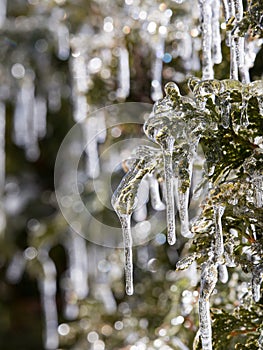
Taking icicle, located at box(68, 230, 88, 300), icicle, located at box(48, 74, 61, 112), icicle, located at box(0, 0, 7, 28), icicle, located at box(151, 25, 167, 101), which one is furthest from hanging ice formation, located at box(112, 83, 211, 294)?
icicle, located at box(0, 0, 7, 28)

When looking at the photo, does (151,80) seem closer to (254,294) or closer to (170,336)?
(170,336)

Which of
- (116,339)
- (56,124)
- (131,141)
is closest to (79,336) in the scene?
(116,339)

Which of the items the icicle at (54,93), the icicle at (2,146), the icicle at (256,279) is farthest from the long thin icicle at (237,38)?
the icicle at (2,146)

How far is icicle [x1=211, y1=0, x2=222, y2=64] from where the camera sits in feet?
4.11

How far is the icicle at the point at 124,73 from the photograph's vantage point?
204 cm

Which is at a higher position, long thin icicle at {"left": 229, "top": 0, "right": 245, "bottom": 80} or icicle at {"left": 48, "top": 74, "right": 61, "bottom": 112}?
icicle at {"left": 48, "top": 74, "right": 61, "bottom": 112}

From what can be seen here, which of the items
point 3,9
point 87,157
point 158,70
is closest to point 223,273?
point 158,70

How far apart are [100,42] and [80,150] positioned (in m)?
1.22

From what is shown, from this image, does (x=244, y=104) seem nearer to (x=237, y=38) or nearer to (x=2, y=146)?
(x=237, y=38)

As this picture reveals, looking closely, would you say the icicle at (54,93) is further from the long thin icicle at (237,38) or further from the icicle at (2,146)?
the long thin icicle at (237,38)

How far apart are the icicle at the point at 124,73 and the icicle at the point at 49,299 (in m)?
1.36

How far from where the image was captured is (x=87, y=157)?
313cm

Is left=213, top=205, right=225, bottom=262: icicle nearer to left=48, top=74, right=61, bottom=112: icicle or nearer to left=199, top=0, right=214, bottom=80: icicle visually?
left=199, top=0, right=214, bottom=80: icicle

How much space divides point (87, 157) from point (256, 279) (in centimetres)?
210
